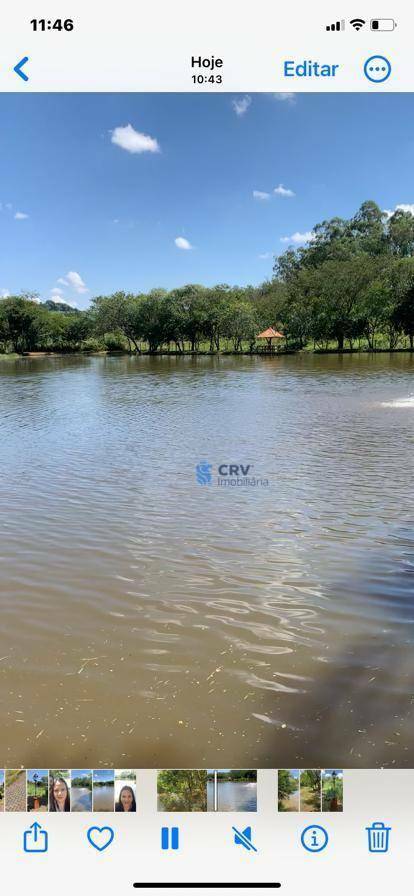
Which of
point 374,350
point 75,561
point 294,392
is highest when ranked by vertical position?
point 374,350

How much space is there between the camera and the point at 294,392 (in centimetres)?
2336

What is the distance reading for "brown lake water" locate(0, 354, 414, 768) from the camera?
273 centimetres

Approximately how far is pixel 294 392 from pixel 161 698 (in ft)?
69.1

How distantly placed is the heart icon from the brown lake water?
1.17 metres

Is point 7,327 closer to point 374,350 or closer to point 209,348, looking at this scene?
point 209,348

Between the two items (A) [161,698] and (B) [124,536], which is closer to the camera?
(A) [161,698]

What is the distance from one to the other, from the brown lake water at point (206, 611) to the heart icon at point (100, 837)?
117 centimetres

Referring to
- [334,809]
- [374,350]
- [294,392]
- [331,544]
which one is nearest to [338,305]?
[374,350]
